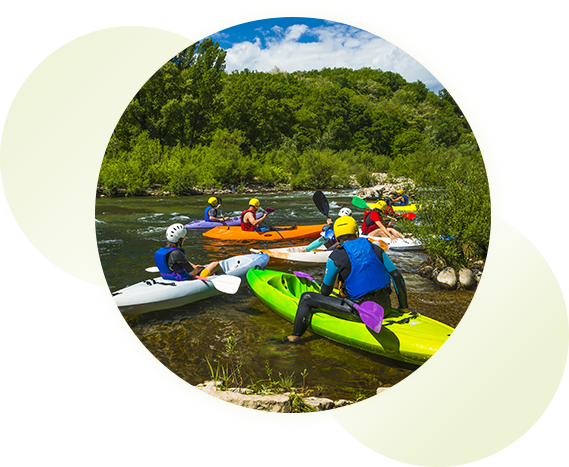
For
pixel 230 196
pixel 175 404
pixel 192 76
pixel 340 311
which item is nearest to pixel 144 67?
pixel 175 404

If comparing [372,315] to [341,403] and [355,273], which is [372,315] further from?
[341,403]

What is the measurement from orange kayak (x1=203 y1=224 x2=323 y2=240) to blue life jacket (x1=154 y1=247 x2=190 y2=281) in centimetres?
335

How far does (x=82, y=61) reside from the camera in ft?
5.04

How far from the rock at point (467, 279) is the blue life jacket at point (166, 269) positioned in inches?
120

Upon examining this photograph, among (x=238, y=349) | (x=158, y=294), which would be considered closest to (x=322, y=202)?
(x=158, y=294)

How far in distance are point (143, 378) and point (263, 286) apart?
60.7 inches

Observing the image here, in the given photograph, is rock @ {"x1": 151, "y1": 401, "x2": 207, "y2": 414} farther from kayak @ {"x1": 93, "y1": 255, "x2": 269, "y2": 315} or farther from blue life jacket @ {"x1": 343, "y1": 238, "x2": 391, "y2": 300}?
kayak @ {"x1": 93, "y1": 255, "x2": 269, "y2": 315}

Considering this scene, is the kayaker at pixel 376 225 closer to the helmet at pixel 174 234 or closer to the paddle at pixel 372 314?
the helmet at pixel 174 234

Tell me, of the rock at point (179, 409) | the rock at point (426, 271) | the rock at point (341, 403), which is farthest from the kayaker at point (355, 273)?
the rock at point (426, 271)

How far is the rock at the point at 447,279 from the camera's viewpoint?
416 centimetres

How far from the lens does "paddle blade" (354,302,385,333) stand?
2400 millimetres

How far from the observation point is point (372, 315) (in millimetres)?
2436

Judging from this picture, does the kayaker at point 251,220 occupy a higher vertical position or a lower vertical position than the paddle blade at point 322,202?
lower

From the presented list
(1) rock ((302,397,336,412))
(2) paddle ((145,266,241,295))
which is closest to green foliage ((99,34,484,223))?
(2) paddle ((145,266,241,295))
